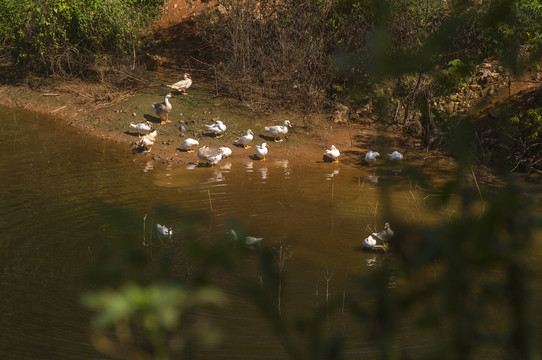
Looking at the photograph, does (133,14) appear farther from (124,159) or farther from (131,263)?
(131,263)

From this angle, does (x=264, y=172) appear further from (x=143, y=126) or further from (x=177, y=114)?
(x=177, y=114)

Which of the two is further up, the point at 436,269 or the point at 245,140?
the point at 436,269

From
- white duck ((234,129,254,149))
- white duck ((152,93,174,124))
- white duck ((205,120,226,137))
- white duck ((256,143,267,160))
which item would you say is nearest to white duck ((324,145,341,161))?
white duck ((256,143,267,160))

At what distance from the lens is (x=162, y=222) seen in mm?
3803

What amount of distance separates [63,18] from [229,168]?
23.2 ft

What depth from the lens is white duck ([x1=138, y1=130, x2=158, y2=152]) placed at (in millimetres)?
12594

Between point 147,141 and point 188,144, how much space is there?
2.86ft

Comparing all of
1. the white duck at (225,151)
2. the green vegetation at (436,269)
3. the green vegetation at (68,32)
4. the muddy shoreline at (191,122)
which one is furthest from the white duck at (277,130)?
the green vegetation at (436,269)

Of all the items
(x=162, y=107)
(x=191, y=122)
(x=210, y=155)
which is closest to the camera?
(x=210, y=155)

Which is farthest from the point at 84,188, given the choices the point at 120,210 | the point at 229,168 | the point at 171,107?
the point at 120,210

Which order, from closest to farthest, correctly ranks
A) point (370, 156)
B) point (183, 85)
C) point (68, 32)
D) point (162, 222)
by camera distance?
point (162, 222) < point (370, 156) < point (183, 85) < point (68, 32)

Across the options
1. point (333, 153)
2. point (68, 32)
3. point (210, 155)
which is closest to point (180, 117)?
point (210, 155)

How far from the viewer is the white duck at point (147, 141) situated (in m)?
12.6

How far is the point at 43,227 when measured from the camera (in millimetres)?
8492
